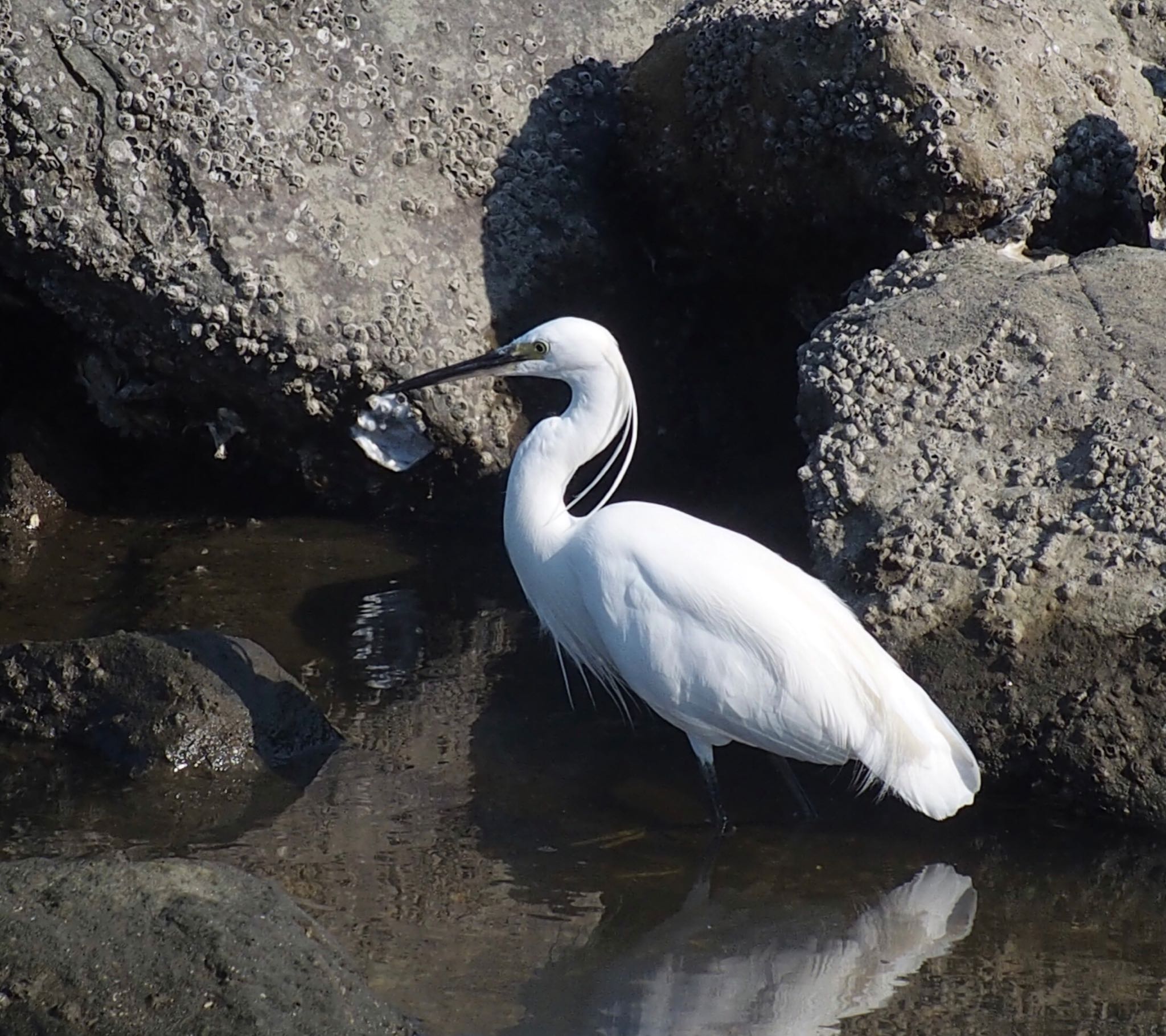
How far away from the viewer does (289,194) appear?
18.4 ft

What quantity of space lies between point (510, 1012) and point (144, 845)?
1.21 metres

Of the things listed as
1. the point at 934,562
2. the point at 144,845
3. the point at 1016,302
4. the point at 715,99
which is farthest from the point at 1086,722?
the point at 715,99

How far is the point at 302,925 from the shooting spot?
2.89 metres

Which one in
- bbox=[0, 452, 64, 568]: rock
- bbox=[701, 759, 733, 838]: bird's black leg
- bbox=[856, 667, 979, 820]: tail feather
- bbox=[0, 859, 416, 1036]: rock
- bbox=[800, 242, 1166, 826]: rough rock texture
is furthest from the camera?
bbox=[0, 452, 64, 568]: rock

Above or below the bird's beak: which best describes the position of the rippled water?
below

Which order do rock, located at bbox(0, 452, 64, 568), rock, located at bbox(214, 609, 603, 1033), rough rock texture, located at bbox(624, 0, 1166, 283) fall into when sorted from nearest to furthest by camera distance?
rock, located at bbox(214, 609, 603, 1033) → rough rock texture, located at bbox(624, 0, 1166, 283) → rock, located at bbox(0, 452, 64, 568)

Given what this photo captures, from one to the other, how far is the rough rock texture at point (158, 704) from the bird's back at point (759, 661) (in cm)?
99

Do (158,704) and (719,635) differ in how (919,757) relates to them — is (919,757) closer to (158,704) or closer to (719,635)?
(719,635)

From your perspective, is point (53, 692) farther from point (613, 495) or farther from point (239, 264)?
point (613, 495)

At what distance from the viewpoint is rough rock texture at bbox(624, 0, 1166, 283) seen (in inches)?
210

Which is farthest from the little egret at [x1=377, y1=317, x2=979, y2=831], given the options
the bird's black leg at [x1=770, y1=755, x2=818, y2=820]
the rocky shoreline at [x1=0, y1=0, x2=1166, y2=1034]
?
the rocky shoreline at [x1=0, y1=0, x2=1166, y2=1034]

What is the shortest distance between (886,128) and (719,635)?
2243mm

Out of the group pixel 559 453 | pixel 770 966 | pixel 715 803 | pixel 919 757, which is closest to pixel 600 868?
pixel 715 803

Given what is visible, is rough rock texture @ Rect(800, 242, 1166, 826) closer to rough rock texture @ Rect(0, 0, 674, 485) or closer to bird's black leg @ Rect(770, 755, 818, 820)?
bird's black leg @ Rect(770, 755, 818, 820)
